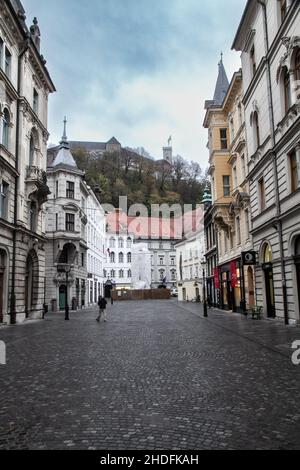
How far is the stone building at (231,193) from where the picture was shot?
2757cm

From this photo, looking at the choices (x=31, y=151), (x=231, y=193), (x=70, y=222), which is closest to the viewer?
(x=31, y=151)

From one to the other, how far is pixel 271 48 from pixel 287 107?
3475 mm

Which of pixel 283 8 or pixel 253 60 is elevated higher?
pixel 253 60

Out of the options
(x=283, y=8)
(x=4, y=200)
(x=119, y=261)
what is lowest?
(x=4, y=200)

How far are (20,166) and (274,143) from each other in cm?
1451

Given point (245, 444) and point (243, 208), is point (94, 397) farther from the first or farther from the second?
point (243, 208)

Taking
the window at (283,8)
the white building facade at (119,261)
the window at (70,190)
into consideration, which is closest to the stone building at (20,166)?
the window at (283,8)

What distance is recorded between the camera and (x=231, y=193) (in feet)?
105

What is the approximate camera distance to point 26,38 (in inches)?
965

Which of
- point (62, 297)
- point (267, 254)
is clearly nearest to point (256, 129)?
point (267, 254)

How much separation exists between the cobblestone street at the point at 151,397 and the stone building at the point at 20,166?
10.7 meters

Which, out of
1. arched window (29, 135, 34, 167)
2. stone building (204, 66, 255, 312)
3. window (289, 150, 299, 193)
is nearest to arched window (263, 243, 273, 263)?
stone building (204, 66, 255, 312)

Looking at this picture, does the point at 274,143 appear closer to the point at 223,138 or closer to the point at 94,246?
the point at 223,138

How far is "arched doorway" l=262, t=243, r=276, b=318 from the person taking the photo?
2147 cm
